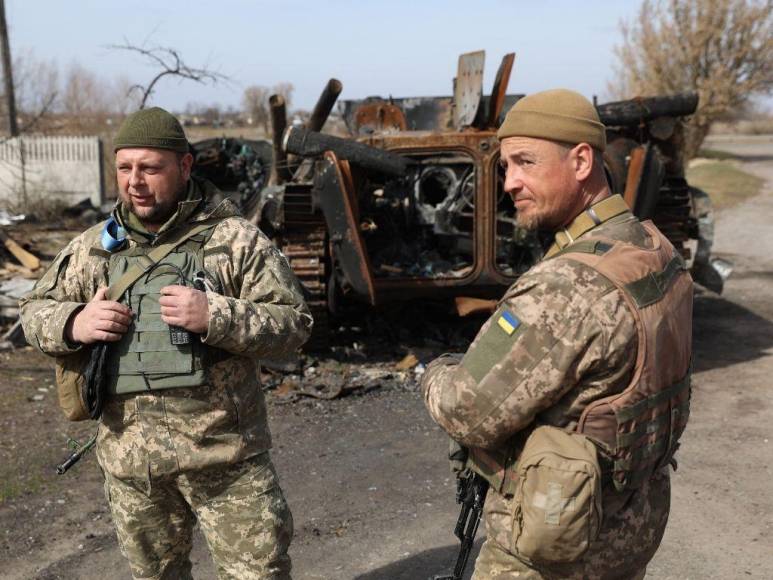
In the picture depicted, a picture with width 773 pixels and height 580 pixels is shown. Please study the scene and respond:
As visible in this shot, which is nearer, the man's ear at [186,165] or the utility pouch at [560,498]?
the utility pouch at [560,498]

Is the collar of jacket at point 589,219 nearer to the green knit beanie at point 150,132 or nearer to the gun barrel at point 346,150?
A: the green knit beanie at point 150,132

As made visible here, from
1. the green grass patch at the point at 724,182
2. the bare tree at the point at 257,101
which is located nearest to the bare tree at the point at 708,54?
the green grass patch at the point at 724,182

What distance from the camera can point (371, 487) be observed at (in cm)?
514

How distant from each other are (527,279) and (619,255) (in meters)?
0.22

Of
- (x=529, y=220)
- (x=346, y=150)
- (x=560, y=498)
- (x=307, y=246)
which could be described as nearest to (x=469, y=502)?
(x=560, y=498)

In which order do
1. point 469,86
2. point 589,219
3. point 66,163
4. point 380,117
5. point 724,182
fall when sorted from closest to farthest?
point 589,219
point 469,86
point 380,117
point 66,163
point 724,182

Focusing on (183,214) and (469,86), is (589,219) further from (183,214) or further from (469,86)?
(469,86)

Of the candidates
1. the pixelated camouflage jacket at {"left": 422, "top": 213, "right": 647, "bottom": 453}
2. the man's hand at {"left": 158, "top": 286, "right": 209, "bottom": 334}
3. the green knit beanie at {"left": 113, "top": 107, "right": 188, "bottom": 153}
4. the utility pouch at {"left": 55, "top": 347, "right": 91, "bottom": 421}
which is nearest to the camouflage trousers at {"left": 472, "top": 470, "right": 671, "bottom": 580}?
the pixelated camouflage jacket at {"left": 422, "top": 213, "right": 647, "bottom": 453}

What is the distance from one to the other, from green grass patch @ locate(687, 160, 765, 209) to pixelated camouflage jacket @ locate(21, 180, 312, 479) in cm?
1945

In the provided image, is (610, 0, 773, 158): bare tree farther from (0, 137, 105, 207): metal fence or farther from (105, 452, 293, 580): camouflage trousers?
(105, 452, 293, 580): camouflage trousers

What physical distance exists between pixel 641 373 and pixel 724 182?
25.8 meters

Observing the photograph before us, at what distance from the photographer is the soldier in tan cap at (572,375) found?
2.06 metres

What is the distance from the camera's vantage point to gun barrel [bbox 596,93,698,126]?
24.5 feet

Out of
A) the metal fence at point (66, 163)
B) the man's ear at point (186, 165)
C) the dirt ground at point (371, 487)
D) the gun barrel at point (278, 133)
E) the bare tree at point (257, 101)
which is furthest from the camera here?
the bare tree at point (257, 101)
